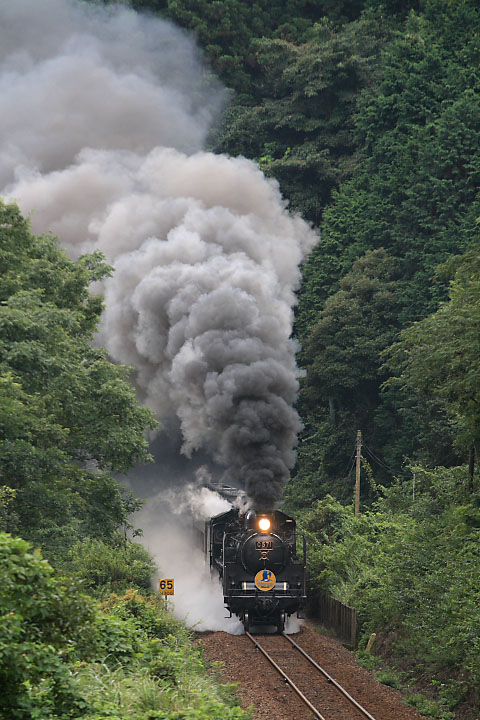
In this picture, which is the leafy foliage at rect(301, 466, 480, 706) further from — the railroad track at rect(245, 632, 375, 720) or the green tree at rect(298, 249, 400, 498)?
the green tree at rect(298, 249, 400, 498)

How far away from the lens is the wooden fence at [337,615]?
1908 centimetres

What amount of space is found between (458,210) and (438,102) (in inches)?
232

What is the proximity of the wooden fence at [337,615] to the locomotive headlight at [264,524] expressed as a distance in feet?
10.6

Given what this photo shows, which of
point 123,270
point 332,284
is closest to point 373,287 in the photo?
point 332,284

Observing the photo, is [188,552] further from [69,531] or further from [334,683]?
[334,683]

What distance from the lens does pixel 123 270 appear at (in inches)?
1204

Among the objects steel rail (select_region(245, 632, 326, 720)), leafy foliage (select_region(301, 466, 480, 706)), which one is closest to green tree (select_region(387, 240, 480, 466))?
leafy foliage (select_region(301, 466, 480, 706))

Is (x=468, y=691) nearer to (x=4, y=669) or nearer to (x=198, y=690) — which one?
(x=198, y=690)

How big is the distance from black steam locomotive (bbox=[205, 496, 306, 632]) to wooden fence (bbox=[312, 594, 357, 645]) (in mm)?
1829

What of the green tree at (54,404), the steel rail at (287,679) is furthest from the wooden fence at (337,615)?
the green tree at (54,404)

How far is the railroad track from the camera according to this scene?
42.4ft

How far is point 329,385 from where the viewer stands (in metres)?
36.1

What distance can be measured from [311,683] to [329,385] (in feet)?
72.4

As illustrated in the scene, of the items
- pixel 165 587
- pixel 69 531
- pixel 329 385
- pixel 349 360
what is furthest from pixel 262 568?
pixel 349 360
